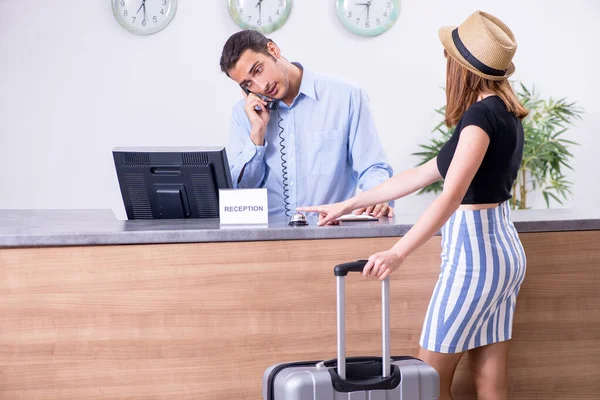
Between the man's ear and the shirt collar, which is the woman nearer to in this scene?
the man's ear

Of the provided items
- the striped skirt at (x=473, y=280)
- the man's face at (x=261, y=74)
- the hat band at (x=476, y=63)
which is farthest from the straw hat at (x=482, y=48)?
the man's face at (x=261, y=74)

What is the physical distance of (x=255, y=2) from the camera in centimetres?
466

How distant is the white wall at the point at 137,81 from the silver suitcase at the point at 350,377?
3.25 m

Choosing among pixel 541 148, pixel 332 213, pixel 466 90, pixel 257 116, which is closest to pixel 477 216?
pixel 466 90

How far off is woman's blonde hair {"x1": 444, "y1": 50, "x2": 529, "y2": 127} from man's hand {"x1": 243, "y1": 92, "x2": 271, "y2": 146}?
112cm

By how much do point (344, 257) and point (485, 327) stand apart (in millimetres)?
430

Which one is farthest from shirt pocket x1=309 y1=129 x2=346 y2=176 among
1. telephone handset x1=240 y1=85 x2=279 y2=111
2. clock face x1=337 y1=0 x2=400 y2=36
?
clock face x1=337 y1=0 x2=400 y2=36

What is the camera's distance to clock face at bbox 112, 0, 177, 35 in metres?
4.57

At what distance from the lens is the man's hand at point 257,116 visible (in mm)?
2912

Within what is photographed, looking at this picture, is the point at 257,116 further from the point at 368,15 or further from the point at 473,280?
the point at 368,15

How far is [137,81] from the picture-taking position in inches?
182

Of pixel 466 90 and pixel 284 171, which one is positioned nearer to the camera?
pixel 466 90

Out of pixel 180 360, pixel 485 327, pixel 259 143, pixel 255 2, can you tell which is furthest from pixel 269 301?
pixel 255 2

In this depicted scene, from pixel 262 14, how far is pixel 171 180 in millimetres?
2439
